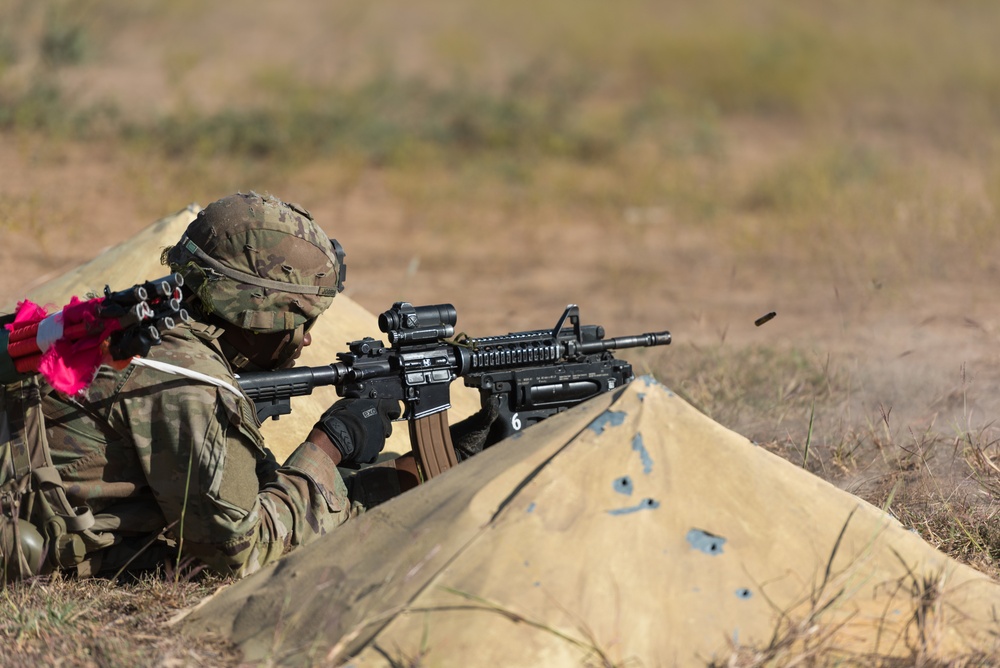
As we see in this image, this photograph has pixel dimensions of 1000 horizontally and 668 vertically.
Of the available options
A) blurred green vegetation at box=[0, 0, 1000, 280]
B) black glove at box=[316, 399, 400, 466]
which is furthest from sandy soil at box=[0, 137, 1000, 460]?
black glove at box=[316, 399, 400, 466]

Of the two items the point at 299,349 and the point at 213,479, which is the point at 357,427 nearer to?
the point at 299,349

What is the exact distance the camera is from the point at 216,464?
127 inches

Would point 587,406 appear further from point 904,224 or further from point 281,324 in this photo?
point 904,224

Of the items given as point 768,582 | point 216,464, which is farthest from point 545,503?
point 216,464

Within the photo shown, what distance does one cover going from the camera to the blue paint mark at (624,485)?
2.86m

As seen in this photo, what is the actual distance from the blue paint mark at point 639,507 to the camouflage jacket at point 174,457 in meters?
1.14

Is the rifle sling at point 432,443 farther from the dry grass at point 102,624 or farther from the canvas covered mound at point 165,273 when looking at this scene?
the dry grass at point 102,624

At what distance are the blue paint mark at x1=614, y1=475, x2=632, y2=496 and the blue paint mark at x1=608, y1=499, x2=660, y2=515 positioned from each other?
0.13ft

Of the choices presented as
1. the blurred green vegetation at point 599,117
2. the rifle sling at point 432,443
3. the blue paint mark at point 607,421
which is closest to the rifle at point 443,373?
the rifle sling at point 432,443

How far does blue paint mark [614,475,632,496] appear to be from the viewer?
2.86 meters

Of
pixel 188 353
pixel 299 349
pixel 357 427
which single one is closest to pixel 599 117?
pixel 299 349

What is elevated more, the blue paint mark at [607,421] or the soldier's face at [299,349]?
the soldier's face at [299,349]

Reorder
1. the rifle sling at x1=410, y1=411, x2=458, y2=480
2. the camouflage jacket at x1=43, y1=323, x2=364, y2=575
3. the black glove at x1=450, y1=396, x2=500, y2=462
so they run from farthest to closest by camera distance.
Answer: the black glove at x1=450, y1=396, x2=500, y2=462, the rifle sling at x1=410, y1=411, x2=458, y2=480, the camouflage jacket at x1=43, y1=323, x2=364, y2=575

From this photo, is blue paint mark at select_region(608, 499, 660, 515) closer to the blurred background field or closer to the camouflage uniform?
the camouflage uniform
